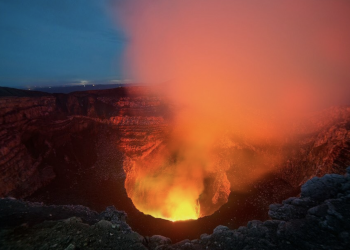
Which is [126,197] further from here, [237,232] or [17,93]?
[17,93]

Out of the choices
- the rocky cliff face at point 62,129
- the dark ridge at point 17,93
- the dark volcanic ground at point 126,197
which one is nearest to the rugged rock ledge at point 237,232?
the dark volcanic ground at point 126,197

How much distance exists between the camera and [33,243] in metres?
5.23

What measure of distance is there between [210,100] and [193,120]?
3.95 metres

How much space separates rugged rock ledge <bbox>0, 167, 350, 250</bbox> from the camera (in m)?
5.22

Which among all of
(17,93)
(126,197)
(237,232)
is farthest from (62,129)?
(237,232)

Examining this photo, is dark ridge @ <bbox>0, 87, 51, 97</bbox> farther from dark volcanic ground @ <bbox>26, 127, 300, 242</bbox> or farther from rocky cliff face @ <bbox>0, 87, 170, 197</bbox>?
dark volcanic ground @ <bbox>26, 127, 300, 242</bbox>

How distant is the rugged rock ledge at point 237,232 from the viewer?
5219 millimetres

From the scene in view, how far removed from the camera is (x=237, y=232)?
20.8ft

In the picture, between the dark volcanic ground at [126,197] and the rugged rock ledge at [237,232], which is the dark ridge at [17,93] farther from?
the rugged rock ledge at [237,232]

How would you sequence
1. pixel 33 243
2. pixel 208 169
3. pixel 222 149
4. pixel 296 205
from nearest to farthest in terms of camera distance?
pixel 33 243
pixel 296 205
pixel 222 149
pixel 208 169

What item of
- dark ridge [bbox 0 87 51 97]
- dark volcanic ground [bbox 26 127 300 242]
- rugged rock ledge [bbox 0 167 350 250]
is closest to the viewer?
rugged rock ledge [bbox 0 167 350 250]

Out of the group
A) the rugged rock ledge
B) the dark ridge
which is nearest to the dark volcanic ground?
the rugged rock ledge

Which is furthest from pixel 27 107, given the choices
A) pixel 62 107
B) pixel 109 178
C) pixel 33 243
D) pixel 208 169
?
pixel 208 169

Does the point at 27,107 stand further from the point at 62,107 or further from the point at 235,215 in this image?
the point at 235,215
